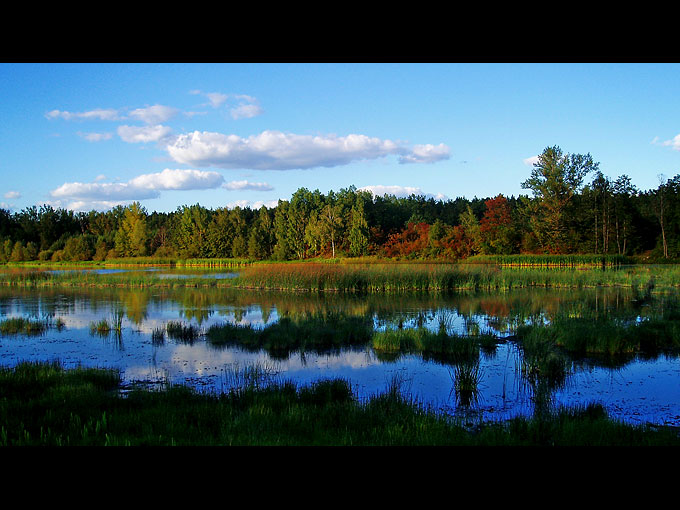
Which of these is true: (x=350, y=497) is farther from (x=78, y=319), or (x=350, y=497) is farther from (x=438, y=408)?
(x=78, y=319)

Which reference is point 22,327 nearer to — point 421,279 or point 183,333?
point 183,333

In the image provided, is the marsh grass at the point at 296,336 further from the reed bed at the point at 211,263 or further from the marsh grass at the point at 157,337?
the reed bed at the point at 211,263

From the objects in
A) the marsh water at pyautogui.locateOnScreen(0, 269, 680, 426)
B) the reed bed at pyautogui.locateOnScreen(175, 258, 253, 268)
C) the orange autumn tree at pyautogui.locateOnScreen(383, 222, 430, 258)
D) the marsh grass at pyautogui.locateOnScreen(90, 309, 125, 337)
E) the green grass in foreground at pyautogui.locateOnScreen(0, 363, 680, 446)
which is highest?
the orange autumn tree at pyautogui.locateOnScreen(383, 222, 430, 258)

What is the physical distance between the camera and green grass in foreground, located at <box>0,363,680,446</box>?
4.77 m

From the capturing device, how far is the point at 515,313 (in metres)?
15.3

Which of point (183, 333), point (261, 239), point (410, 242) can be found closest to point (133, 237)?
point (261, 239)

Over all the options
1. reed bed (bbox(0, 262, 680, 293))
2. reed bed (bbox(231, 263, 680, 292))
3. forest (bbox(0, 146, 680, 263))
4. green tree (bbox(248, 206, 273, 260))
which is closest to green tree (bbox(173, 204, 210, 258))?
forest (bbox(0, 146, 680, 263))

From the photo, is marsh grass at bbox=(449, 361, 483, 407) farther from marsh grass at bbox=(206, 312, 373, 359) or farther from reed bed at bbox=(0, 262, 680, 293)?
reed bed at bbox=(0, 262, 680, 293)

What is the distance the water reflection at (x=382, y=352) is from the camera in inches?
288

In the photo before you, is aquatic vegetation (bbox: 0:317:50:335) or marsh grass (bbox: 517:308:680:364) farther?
aquatic vegetation (bbox: 0:317:50:335)

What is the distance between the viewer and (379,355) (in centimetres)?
1009

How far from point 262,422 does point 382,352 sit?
5439mm

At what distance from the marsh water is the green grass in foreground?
89 centimetres
